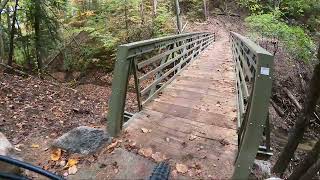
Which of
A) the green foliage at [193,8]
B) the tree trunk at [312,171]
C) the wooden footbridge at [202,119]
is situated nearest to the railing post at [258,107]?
the wooden footbridge at [202,119]

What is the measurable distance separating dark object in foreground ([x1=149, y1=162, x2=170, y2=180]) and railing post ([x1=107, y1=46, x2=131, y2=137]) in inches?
39.9

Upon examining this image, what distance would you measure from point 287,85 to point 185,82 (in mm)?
8571

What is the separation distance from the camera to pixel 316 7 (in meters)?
25.5

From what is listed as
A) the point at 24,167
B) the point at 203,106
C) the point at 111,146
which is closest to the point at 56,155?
the point at 111,146

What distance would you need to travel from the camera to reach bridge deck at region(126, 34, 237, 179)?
426 centimetres

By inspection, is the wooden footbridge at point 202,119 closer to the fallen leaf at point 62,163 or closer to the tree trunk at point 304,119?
the fallen leaf at point 62,163

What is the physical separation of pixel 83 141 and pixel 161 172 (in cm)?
134

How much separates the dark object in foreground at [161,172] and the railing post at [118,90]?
101cm

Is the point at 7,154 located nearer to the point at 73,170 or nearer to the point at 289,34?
the point at 73,170

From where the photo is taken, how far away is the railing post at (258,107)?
11.5 ft

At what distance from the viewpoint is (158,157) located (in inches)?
169

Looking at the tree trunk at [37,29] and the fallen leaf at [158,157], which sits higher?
the tree trunk at [37,29]

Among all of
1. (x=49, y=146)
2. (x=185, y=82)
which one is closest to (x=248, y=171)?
(x=49, y=146)

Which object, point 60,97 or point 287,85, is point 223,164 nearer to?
point 60,97
